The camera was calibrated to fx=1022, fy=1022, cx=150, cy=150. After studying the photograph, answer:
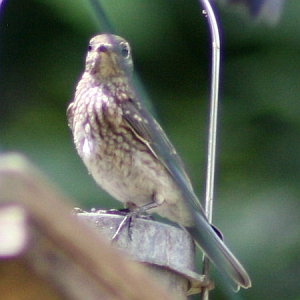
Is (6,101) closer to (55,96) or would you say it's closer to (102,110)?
(55,96)

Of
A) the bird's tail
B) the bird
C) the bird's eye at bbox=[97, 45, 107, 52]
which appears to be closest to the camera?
the bird's tail

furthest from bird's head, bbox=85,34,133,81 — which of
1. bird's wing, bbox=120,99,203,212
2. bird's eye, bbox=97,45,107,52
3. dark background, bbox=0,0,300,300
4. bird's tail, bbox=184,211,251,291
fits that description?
dark background, bbox=0,0,300,300

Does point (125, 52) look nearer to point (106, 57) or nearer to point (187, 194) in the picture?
point (106, 57)

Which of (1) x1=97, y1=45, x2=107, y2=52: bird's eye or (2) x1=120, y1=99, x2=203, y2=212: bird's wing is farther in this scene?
(1) x1=97, y1=45, x2=107, y2=52: bird's eye

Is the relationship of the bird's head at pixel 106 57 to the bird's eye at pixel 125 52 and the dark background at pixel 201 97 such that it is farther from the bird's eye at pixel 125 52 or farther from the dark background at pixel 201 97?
the dark background at pixel 201 97

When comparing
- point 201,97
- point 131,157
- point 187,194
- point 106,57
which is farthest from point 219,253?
point 201,97

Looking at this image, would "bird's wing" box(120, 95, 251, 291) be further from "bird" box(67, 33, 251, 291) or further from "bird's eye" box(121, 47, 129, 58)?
"bird's eye" box(121, 47, 129, 58)

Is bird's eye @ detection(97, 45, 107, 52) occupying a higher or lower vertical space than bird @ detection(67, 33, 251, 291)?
higher
